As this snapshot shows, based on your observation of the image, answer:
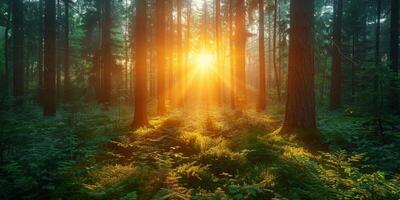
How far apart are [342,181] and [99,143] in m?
7.09

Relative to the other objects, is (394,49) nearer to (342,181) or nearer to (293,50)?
(293,50)

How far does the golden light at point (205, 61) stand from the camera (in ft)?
175

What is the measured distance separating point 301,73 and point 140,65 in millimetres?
6982

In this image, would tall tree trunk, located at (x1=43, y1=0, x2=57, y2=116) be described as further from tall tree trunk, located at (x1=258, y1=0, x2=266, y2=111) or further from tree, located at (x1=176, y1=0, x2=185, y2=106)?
tree, located at (x1=176, y1=0, x2=185, y2=106)

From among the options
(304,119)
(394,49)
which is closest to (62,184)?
(304,119)

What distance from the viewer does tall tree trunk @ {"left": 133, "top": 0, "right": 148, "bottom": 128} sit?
14.1 m

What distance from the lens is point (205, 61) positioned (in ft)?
194

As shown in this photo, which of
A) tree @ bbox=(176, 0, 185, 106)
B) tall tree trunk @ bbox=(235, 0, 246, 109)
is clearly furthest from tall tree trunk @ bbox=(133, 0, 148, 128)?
tree @ bbox=(176, 0, 185, 106)

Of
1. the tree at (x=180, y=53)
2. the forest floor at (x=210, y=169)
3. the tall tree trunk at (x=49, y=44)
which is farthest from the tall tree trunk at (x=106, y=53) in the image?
the forest floor at (x=210, y=169)

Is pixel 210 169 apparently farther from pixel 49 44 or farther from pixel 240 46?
pixel 240 46

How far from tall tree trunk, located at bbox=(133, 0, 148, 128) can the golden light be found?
36316mm

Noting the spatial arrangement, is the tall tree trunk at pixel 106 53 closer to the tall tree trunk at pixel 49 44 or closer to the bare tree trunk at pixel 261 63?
the tall tree trunk at pixel 49 44

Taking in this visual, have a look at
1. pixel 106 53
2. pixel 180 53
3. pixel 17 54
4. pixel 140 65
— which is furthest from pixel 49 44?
pixel 180 53

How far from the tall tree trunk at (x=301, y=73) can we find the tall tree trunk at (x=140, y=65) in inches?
250
